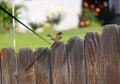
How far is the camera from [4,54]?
4.96 metres

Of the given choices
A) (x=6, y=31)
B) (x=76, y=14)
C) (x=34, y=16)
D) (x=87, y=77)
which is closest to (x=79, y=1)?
A: (x=76, y=14)

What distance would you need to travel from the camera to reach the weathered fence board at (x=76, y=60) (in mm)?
4938

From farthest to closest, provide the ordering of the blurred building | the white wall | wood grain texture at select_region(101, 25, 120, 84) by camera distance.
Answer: the blurred building, the white wall, wood grain texture at select_region(101, 25, 120, 84)

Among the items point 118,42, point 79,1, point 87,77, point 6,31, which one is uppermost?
point 79,1

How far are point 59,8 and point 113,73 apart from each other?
13079 mm

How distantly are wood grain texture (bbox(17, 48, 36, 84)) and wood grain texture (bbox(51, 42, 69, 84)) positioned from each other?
208mm

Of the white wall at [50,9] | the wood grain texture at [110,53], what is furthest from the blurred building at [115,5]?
the wood grain texture at [110,53]

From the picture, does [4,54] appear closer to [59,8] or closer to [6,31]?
[6,31]

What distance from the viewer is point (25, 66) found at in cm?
496

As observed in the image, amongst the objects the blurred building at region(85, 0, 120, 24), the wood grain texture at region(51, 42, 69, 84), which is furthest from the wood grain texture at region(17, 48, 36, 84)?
the blurred building at region(85, 0, 120, 24)

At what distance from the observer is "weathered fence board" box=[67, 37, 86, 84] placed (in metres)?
4.94

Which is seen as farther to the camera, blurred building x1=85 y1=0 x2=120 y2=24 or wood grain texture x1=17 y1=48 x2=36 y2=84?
blurred building x1=85 y1=0 x2=120 y2=24

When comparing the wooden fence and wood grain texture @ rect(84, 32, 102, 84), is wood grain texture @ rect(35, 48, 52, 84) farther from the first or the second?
wood grain texture @ rect(84, 32, 102, 84)

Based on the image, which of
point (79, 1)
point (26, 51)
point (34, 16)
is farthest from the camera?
point (79, 1)
